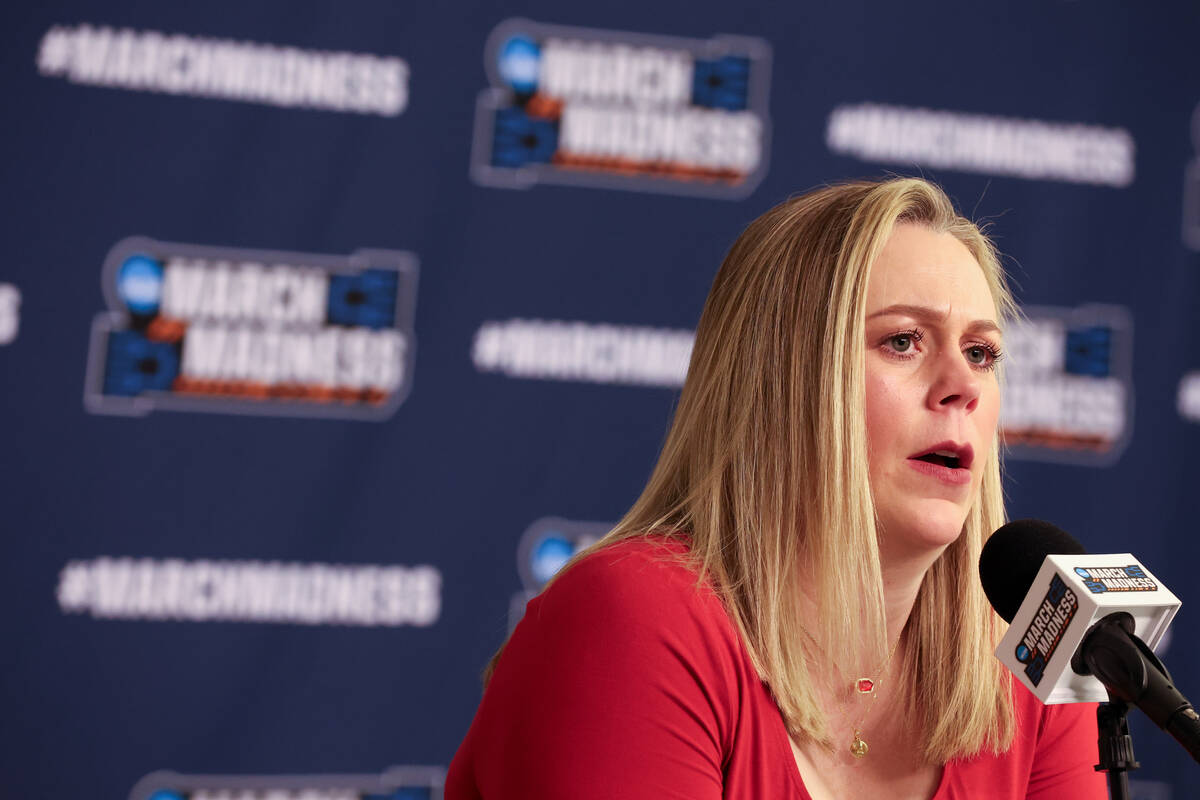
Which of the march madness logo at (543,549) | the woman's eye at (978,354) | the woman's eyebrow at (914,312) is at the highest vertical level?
the woman's eyebrow at (914,312)

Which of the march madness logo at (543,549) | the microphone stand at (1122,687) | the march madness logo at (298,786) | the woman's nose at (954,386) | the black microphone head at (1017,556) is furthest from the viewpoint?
the march madness logo at (543,549)

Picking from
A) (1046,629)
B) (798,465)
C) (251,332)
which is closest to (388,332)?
(251,332)

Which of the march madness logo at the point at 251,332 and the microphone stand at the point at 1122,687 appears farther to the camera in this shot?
the march madness logo at the point at 251,332

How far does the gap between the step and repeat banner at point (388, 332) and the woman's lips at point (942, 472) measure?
3.53 ft

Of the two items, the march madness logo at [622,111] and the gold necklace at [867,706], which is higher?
the march madness logo at [622,111]

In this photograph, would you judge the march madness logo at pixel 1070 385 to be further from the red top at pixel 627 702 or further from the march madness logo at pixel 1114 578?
the march madness logo at pixel 1114 578

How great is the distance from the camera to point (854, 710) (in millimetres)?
1241

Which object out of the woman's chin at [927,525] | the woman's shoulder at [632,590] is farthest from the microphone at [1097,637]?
the woman's shoulder at [632,590]

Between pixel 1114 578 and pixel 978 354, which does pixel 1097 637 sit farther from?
pixel 978 354

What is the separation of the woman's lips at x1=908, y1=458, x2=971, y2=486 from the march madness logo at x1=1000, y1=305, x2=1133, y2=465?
125 centimetres

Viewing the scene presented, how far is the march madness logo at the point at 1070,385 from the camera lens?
Answer: 2.34m

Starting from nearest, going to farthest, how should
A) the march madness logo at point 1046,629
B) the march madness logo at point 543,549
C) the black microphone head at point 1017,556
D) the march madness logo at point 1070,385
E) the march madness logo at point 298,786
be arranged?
the march madness logo at point 1046,629, the black microphone head at point 1017,556, the march madness logo at point 298,786, the march madness logo at point 543,549, the march madness logo at point 1070,385

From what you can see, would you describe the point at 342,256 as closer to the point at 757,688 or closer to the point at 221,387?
the point at 221,387

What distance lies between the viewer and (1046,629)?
876 mm
